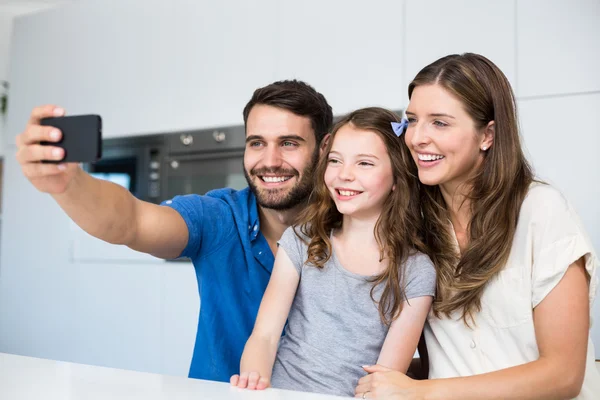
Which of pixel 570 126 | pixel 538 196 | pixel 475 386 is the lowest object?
pixel 475 386

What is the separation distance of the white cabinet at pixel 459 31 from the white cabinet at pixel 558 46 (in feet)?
0.17

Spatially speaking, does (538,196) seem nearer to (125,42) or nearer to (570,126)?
(570,126)

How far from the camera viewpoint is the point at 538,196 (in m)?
1.31

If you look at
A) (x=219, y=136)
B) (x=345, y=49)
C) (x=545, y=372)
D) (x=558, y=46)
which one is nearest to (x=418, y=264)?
(x=545, y=372)

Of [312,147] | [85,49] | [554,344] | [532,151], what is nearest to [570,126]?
[532,151]

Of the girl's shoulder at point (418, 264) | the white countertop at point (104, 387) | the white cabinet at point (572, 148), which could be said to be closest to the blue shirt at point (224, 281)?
the girl's shoulder at point (418, 264)

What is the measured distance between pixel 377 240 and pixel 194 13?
91.6 inches

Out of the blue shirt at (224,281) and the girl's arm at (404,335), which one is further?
the blue shirt at (224,281)

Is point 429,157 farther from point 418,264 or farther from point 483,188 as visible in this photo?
point 418,264

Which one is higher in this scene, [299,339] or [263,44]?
[263,44]

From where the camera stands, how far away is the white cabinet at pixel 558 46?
8.10 feet

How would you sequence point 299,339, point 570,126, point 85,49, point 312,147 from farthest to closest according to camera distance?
point 85,49 < point 570,126 < point 312,147 < point 299,339

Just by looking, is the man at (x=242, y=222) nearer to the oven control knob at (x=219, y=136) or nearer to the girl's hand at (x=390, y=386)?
the girl's hand at (x=390, y=386)

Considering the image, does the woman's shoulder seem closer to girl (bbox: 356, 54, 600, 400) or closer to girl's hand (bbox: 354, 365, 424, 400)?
girl (bbox: 356, 54, 600, 400)
